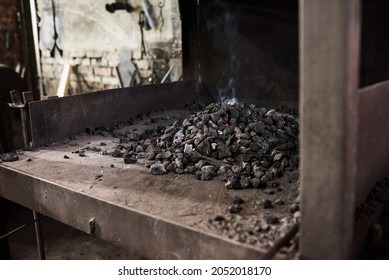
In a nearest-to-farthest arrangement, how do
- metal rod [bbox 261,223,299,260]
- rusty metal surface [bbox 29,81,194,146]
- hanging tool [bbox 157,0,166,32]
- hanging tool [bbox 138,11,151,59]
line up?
metal rod [bbox 261,223,299,260]
rusty metal surface [bbox 29,81,194,146]
hanging tool [bbox 157,0,166,32]
hanging tool [bbox 138,11,151,59]

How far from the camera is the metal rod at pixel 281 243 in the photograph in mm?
1297

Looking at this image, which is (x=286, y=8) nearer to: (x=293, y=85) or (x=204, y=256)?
(x=293, y=85)

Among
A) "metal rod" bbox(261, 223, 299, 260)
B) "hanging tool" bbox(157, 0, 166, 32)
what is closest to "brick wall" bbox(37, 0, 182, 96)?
"hanging tool" bbox(157, 0, 166, 32)

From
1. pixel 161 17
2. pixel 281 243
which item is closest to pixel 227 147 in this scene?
pixel 281 243

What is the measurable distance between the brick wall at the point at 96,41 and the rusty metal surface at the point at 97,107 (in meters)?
1.33

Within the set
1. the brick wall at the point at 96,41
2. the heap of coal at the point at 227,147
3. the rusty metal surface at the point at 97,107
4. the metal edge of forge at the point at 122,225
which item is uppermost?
the brick wall at the point at 96,41

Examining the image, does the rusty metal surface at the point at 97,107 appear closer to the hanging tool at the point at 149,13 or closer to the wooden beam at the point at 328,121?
the hanging tool at the point at 149,13

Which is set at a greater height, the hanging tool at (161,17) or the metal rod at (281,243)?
the hanging tool at (161,17)

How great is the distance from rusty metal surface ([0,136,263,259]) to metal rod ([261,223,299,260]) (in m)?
0.05

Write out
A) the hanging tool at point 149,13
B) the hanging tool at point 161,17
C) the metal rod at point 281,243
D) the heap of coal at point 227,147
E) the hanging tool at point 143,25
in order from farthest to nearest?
1. the hanging tool at point 143,25
2. the hanging tool at point 149,13
3. the hanging tool at point 161,17
4. the heap of coal at point 227,147
5. the metal rod at point 281,243

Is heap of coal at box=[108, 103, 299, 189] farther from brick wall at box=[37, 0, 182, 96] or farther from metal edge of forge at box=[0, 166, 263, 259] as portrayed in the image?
brick wall at box=[37, 0, 182, 96]

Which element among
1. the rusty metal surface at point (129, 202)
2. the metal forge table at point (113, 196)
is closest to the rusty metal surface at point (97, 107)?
the metal forge table at point (113, 196)

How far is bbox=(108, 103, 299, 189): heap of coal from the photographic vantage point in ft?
7.11

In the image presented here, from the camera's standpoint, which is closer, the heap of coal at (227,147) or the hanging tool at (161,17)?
the heap of coal at (227,147)
